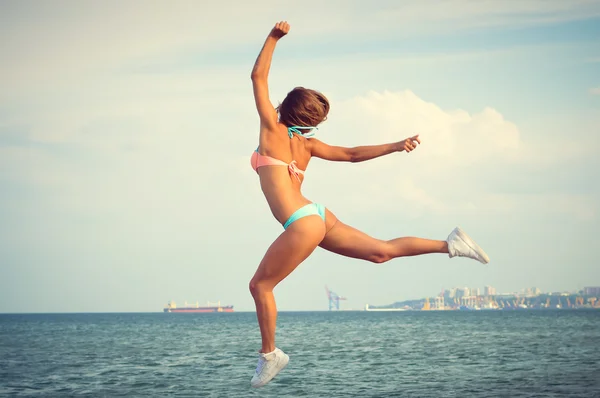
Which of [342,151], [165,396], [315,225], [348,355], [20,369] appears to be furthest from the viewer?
[348,355]

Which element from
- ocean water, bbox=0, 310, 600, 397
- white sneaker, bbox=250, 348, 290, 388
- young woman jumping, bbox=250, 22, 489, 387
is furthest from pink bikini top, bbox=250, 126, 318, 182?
ocean water, bbox=0, 310, 600, 397

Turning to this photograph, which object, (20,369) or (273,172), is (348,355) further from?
(273,172)

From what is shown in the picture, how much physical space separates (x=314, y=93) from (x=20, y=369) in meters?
62.4

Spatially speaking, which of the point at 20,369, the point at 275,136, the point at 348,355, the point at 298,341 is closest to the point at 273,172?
the point at 275,136

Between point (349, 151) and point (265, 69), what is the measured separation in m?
1.15

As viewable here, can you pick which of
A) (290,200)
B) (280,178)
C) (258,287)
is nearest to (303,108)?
(280,178)

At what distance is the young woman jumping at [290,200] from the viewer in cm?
691

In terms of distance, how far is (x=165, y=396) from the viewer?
4550 cm

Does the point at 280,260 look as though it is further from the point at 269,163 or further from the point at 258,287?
the point at 269,163

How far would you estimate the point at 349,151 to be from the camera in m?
7.47

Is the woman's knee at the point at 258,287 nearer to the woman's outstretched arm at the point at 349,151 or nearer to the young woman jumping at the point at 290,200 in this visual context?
the young woman jumping at the point at 290,200

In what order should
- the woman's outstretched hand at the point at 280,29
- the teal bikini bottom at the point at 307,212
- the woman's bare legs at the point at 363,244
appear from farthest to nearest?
the woman's bare legs at the point at 363,244, the teal bikini bottom at the point at 307,212, the woman's outstretched hand at the point at 280,29

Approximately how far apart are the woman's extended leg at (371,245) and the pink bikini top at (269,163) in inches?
19.0

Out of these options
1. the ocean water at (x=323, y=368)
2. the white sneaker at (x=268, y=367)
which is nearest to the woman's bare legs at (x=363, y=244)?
the white sneaker at (x=268, y=367)
